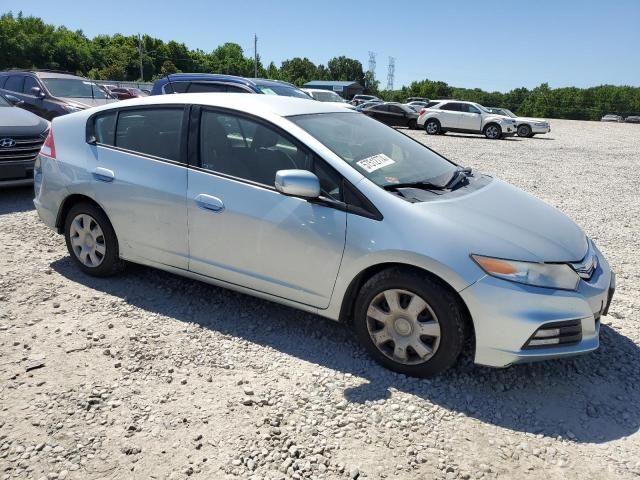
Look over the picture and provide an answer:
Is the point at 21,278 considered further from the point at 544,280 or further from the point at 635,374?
the point at 635,374

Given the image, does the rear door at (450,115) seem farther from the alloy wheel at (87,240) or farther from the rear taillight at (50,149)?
the alloy wheel at (87,240)

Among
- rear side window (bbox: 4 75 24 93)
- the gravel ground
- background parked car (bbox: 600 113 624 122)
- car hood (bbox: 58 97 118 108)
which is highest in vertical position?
background parked car (bbox: 600 113 624 122)

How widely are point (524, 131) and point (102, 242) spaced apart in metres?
23.7

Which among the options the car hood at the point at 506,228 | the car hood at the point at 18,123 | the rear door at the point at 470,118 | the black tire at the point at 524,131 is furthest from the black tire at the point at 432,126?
the car hood at the point at 506,228

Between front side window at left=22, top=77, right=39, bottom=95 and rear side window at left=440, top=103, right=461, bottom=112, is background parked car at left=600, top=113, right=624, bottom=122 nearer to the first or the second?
rear side window at left=440, top=103, right=461, bottom=112

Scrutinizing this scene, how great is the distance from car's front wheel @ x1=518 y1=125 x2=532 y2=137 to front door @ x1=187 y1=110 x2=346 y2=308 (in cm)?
2337

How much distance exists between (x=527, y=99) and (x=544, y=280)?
71.3 meters

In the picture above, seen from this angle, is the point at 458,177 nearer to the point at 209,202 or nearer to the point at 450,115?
the point at 209,202

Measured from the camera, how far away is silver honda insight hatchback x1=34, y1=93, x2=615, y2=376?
278 cm

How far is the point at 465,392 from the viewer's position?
2945 mm

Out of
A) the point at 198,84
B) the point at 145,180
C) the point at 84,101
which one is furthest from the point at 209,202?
the point at 84,101

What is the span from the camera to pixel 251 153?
11.4ft

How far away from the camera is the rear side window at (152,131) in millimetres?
3771

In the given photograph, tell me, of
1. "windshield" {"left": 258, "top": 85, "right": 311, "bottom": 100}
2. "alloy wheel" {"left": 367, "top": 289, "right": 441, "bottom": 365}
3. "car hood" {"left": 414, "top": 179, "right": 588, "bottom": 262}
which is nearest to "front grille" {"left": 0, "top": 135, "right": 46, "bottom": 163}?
"windshield" {"left": 258, "top": 85, "right": 311, "bottom": 100}
